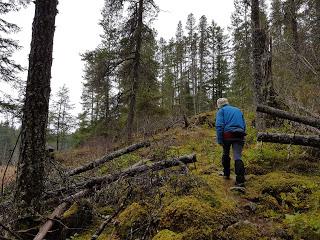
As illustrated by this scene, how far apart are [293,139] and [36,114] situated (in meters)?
5.10

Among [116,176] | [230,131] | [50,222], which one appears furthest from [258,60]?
[50,222]

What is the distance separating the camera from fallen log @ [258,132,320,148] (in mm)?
7258

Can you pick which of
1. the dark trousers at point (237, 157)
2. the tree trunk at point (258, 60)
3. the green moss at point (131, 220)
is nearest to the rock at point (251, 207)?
the dark trousers at point (237, 157)

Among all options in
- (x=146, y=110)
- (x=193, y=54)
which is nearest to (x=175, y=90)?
(x=193, y=54)

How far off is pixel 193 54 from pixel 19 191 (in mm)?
48490

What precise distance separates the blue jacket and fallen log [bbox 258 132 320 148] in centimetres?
60

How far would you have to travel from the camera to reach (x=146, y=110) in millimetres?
25641

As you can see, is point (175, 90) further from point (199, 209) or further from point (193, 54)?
point (199, 209)

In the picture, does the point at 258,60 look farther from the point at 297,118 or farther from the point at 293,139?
the point at 293,139

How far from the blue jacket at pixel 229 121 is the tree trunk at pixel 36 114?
3575mm

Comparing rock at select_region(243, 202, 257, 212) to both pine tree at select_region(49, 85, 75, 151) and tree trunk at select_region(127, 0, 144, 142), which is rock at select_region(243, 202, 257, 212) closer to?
tree trunk at select_region(127, 0, 144, 142)

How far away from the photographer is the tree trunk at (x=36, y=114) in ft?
18.8

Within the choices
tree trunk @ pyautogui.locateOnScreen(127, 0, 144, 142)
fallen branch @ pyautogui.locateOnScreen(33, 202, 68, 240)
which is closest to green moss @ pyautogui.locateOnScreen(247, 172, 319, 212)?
fallen branch @ pyautogui.locateOnScreen(33, 202, 68, 240)

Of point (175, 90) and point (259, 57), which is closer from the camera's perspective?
point (259, 57)
